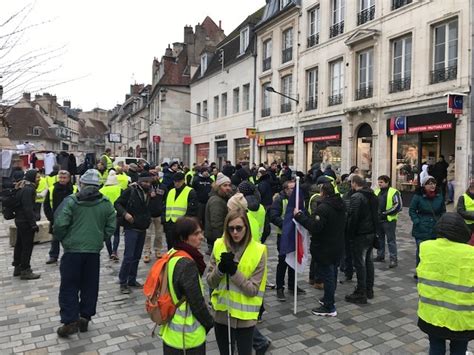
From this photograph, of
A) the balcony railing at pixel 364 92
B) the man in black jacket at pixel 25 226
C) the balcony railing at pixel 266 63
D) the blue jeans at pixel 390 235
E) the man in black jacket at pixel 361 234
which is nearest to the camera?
the man in black jacket at pixel 361 234

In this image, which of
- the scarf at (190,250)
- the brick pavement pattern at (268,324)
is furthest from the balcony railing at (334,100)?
the scarf at (190,250)

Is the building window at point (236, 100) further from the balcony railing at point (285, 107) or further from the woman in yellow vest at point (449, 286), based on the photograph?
the woman in yellow vest at point (449, 286)

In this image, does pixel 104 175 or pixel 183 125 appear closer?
pixel 104 175

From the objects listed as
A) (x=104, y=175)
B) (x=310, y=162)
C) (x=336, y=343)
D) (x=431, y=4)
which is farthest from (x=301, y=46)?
(x=336, y=343)

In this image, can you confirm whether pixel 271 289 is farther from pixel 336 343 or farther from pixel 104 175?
pixel 104 175

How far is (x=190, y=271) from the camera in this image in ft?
8.49

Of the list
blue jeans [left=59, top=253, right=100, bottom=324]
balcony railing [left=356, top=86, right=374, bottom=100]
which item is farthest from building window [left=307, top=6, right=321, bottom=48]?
blue jeans [left=59, top=253, right=100, bottom=324]

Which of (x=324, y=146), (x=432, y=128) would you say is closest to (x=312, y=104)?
(x=324, y=146)

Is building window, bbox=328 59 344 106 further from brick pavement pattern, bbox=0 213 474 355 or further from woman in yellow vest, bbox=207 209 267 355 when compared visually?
woman in yellow vest, bbox=207 209 267 355

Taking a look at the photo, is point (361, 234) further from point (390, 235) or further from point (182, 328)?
point (182, 328)

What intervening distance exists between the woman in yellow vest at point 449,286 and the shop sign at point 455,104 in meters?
11.2

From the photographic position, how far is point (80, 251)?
4.43 m

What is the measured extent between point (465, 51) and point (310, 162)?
9.43 m

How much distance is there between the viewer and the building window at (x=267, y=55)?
23891 mm
